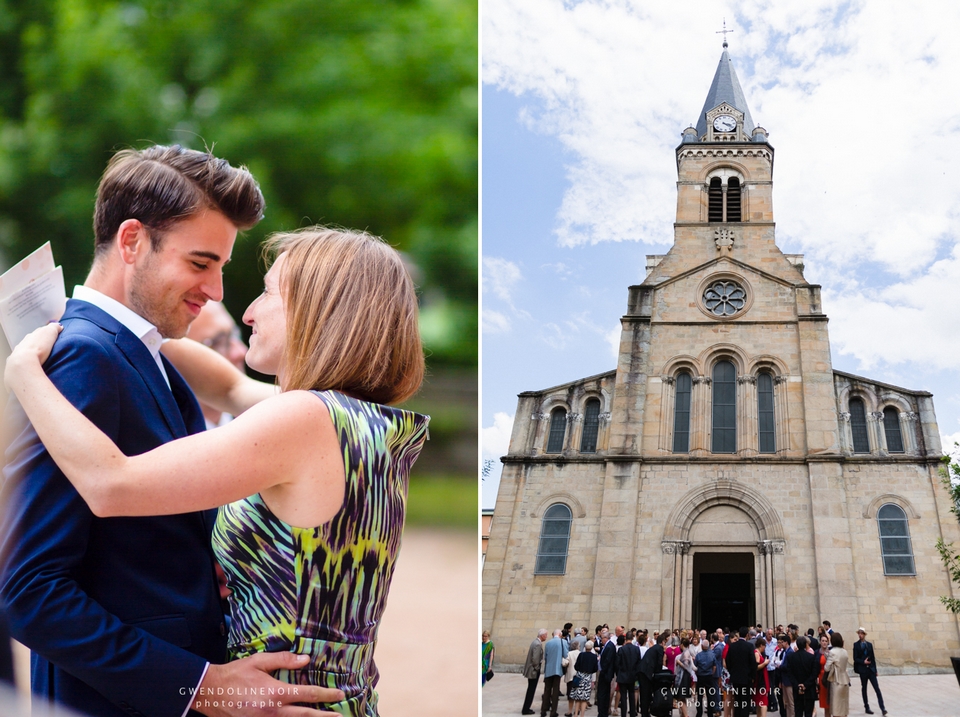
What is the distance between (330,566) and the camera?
1.58 m

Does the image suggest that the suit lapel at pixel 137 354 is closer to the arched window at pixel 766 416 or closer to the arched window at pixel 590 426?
the arched window at pixel 590 426

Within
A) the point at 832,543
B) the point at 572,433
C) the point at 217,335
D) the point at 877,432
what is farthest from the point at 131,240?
the point at 877,432

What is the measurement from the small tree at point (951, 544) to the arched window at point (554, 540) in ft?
22.1

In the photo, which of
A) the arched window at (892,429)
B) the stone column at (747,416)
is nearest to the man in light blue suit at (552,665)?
the stone column at (747,416)

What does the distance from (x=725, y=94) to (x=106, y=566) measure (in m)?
23.5

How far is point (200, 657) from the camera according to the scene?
1511mm

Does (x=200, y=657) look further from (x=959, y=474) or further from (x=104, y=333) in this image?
(x=959, y=474)

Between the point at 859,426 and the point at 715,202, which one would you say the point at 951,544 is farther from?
the point at 715,202

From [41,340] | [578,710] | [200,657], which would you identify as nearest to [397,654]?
[200,657]

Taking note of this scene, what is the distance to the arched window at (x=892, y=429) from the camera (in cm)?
1568

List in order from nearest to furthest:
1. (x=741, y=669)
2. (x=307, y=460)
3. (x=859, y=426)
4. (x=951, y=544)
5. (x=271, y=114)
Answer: (x=307, y=460)
(x=271, y=114)
(x=741, y=669)
(x=951, y=544)
(x=859, y=426)

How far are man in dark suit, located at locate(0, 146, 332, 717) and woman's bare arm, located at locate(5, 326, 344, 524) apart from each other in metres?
0.06

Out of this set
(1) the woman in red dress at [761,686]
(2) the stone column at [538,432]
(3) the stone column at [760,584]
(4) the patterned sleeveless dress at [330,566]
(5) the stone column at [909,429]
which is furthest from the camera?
(2) the stone column at [538,432]

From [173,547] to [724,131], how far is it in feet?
71.1
